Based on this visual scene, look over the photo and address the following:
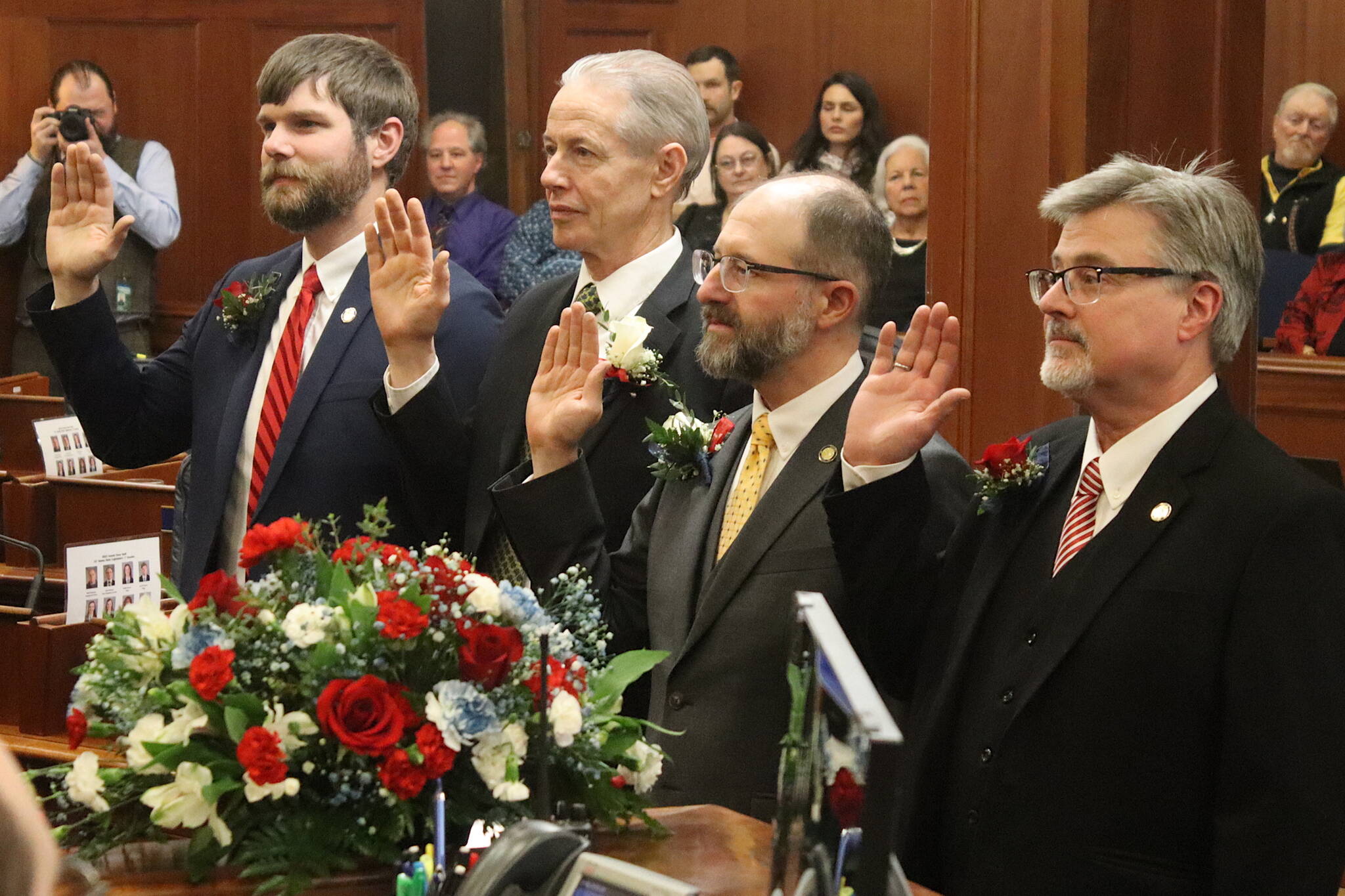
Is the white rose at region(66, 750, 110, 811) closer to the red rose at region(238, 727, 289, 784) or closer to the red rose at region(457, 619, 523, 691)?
the red rose at region(238, 727, 289, 784)

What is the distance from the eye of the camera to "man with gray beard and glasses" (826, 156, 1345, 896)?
1987 mm

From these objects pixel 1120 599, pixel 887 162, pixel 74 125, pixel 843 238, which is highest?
pixel 74 125

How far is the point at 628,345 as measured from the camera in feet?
9.25

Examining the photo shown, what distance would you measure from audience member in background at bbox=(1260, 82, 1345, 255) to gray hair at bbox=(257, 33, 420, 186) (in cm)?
499

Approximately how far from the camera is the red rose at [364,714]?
70.8 inches

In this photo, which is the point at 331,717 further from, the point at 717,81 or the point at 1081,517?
the point at 717,81

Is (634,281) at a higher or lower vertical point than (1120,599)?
higher

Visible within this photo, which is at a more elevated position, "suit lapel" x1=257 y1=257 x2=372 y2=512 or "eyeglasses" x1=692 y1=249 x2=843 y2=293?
"eyeglasses" x1=692 y1=249 x2=843 y2=293

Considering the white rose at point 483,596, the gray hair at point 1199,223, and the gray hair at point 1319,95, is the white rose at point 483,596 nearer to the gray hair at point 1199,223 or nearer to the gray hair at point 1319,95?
the gray hair at point 1199,223

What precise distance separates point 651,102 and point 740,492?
89cm

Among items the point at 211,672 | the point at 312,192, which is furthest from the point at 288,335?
the point at 211,672

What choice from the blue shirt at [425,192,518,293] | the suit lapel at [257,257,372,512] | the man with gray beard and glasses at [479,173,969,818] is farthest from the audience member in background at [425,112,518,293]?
the man with gray beard and glasses at [479,173,969,818]

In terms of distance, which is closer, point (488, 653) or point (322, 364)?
point (488, 653)

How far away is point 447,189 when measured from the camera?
7145mm
